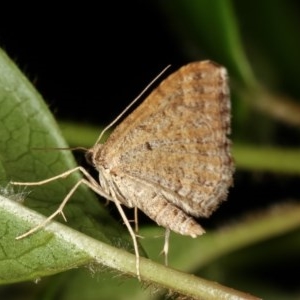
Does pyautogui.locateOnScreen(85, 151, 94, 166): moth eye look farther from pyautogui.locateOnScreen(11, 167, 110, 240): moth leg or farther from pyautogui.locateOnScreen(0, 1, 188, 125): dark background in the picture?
pyautogui.locateOnScreen(0, 1, 188, 125): dark background

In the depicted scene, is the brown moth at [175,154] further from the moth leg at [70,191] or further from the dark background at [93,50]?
the dark background at [93,50]

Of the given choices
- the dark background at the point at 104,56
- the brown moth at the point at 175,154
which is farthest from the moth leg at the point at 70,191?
the dark background at the point at 104,56

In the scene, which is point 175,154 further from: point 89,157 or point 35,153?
point 35,153

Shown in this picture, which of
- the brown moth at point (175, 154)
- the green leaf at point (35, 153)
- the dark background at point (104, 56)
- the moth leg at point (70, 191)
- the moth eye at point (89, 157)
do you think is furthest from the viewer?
the dark background at point (104, 56)

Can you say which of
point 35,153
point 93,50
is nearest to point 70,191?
point 35,153

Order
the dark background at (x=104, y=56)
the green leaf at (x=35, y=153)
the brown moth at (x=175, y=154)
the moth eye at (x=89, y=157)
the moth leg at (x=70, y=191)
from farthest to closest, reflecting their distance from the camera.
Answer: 1. the dark background at (x=104, y=56)
2. the moth eye at (x=89, y=157)
3. the brown moth at (x=175, y=154)
4. the green leaf at (x=35, y=153)
5. the moth leg at (x=70, y=191)

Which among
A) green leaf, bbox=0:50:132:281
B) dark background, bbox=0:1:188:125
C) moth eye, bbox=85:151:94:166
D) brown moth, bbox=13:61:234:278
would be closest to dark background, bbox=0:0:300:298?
dark background, bbox=0:1:188:125

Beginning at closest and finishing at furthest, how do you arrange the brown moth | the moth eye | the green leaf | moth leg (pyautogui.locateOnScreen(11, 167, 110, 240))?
1. moth leg (pyautogui.locateOnScreen(11, 167, 110, 240))
2. the green leaf
3. the brown moth
4. the moth eye

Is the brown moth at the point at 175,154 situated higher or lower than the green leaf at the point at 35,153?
lower

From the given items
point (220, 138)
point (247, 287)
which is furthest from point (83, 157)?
point (247, 287)
